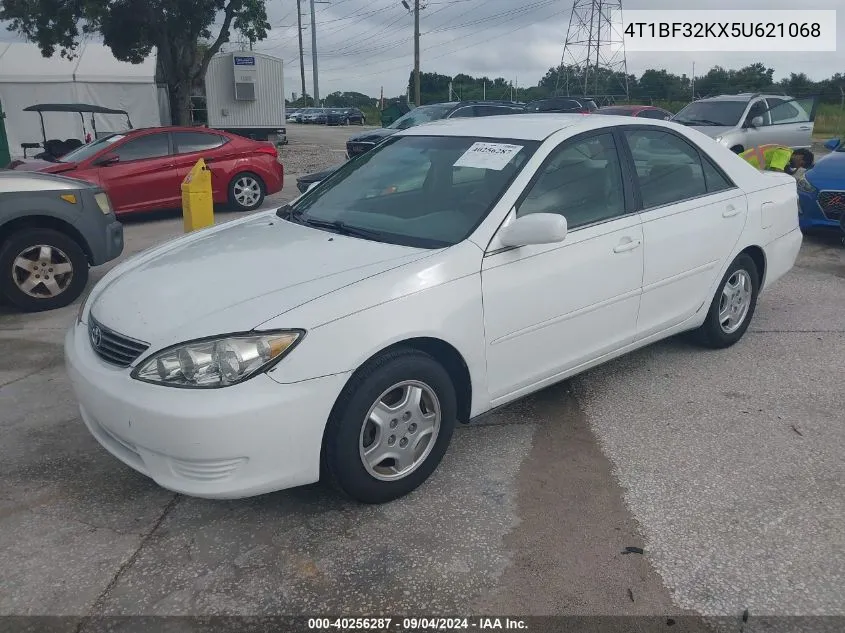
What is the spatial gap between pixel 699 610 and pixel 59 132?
79.8ft

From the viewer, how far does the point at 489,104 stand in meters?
16.8

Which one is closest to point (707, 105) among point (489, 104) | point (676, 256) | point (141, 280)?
point (489, 104)

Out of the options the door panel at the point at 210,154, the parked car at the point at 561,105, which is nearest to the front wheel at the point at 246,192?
the door panel at the point at 210,154

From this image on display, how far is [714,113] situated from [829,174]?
5.71 m

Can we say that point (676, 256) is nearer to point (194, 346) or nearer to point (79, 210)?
point (194, 346)

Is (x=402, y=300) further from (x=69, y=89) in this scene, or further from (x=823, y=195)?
(x=69, y=89)

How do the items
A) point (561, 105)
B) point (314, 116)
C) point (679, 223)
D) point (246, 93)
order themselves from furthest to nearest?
point (314, 116) < point (246, 93) < point (561, 105) < point (679, 223)

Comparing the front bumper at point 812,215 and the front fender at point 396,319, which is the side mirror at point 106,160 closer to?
the front fender at point 396,319

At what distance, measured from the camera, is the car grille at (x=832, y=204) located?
796cm

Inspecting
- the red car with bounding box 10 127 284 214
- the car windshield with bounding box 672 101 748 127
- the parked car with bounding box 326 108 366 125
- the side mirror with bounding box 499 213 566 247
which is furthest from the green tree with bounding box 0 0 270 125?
the parked car with bounding box 326 108 366 125

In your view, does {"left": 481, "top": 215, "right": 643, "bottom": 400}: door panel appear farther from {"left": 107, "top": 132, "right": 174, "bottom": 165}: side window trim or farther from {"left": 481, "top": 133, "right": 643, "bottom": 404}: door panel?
{"left": 107, "top": 132, "right": 174, "bottom": 165}: side window trim

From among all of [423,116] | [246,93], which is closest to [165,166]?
[423,116]

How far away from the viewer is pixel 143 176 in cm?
1018

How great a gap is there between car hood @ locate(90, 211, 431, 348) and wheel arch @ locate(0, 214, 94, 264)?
295 cm
